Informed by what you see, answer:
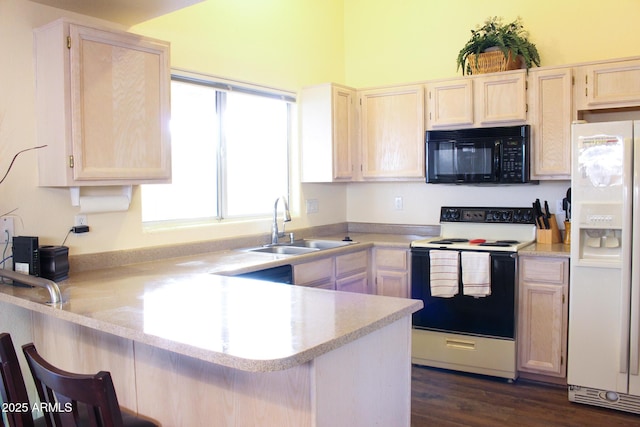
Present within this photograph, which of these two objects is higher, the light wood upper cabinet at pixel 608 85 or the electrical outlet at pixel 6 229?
the light wood upper cabinet at pixel 608 85

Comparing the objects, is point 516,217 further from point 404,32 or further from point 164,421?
point 164,421

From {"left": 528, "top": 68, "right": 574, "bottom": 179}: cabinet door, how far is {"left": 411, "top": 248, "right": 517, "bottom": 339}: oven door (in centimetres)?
69

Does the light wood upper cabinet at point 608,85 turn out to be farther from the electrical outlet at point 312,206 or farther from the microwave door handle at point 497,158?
the electrical outlet at point 312,206

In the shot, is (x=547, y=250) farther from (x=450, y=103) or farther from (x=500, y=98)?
(x=450, y=103)

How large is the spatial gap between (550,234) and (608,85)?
3.39 feet

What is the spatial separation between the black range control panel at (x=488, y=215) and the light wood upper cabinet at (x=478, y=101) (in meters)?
0.65

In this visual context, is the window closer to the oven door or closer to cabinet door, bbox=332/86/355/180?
cabinet door, bbox=332/86/355/180

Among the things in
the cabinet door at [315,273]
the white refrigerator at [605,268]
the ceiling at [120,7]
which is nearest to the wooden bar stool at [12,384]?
the ceiling at [120,7]

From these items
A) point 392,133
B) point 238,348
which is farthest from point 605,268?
point 238,348

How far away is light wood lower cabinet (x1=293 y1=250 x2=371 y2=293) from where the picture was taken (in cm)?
331

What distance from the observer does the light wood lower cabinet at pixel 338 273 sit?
130 inches

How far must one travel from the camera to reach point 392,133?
164 inches

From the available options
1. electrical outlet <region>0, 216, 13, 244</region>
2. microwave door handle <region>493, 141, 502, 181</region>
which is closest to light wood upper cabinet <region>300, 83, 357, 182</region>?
microwave door handle <region>493, 141, 502, 181</region>

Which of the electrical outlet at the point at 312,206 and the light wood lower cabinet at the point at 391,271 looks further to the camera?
the electrical outlet at the point at 312,206
